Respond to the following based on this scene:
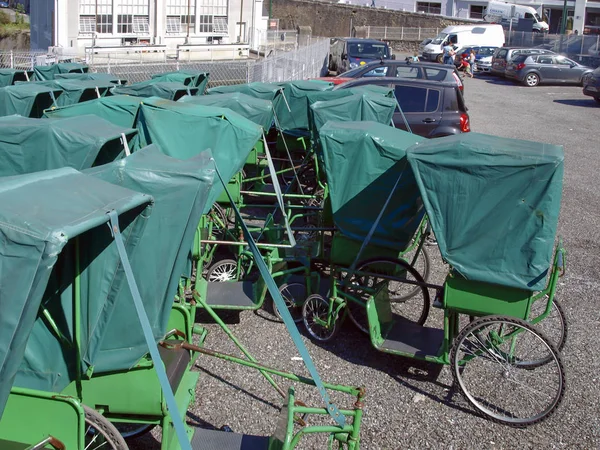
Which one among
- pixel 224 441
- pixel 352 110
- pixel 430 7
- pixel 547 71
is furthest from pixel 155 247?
pixel 430 7

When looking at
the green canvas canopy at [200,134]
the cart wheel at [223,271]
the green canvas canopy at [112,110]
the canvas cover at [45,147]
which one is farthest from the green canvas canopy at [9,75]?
the cart wheel at [223,271]

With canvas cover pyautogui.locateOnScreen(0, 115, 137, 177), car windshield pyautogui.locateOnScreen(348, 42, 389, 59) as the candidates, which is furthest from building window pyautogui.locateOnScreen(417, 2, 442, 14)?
canvas cover pyautogui.locateOnScreen(0, 115, 137, 177)

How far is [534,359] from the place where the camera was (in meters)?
6.75

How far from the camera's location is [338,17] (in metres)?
58.1

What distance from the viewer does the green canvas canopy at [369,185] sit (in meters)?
7.32

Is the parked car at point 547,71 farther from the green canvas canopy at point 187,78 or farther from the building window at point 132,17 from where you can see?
the green canvas canopy at point 187,78

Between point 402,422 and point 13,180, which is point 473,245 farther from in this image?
point 13,180

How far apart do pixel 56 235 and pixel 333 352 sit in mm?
4226

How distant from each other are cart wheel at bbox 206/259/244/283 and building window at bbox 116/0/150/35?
28.9 metres

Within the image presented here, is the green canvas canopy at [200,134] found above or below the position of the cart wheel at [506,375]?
above

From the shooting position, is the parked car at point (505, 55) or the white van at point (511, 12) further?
the white van at point (511, 12)

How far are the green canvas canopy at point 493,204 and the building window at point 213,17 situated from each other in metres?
34.2

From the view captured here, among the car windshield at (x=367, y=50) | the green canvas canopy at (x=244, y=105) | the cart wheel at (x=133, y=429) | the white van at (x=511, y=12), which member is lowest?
the cart wheel at (x=133, y=429)

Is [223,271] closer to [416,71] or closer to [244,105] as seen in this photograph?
[244,105]
